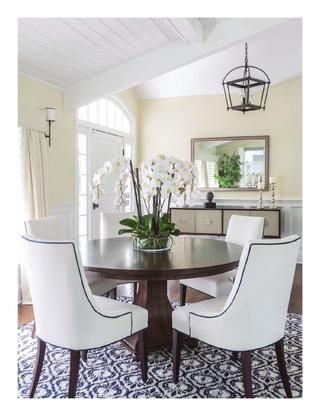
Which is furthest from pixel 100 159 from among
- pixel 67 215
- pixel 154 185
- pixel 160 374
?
pixel 160 374

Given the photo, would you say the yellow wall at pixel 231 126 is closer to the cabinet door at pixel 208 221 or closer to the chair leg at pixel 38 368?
the cabinet door at pixel 208 221

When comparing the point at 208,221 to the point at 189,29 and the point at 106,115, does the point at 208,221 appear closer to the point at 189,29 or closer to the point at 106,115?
the point at 106,115

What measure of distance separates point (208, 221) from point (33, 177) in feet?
9.00

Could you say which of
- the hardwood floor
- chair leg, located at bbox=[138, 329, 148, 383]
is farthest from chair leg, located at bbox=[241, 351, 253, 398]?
the hardwood floor

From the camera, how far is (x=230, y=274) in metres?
2.95

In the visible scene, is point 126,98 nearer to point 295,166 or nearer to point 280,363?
point 295,166

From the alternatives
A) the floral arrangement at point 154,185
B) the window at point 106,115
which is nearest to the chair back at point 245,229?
the floral arrangement at point 154,185

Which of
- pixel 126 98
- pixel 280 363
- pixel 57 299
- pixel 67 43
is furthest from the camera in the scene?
pixel 126 98

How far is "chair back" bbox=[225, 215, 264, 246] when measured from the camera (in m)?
3.03

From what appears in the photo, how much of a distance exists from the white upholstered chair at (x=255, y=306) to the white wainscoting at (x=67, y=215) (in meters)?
2.74

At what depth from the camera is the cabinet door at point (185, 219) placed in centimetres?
573
